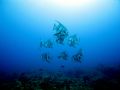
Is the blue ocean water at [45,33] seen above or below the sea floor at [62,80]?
above

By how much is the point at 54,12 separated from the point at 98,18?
0.82m

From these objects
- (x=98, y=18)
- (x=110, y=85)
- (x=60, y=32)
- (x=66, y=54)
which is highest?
(x=98, y=18)

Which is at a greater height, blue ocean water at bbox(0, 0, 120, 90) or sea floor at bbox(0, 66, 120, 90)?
blue ocean water at bbox(0, 0, 120, 90)

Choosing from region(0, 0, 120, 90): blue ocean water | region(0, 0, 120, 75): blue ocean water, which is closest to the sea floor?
region(0, 0, 120, 90): blue ocean water

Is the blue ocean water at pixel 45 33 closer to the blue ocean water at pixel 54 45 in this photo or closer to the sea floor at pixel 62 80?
the blue ocean water at pixel 54 45

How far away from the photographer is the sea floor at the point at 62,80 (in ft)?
12.5

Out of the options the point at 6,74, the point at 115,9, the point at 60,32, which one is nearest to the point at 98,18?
the point at 115,9

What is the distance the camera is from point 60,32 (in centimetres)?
392

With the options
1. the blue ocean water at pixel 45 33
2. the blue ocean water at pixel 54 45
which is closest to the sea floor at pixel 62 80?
the blue ocean water at pixel 54 45

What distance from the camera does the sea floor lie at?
12.5 feet

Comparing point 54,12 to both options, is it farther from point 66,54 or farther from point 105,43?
point 105,43

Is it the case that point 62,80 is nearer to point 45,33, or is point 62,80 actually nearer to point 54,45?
point 54,45

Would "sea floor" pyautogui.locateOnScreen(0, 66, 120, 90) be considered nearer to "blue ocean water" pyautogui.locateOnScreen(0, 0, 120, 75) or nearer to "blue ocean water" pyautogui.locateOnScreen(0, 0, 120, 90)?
"blue ocean water" pyautogui.locateOnScreen(0, 0, 120, 90)

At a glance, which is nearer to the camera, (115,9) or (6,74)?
(6,74)
